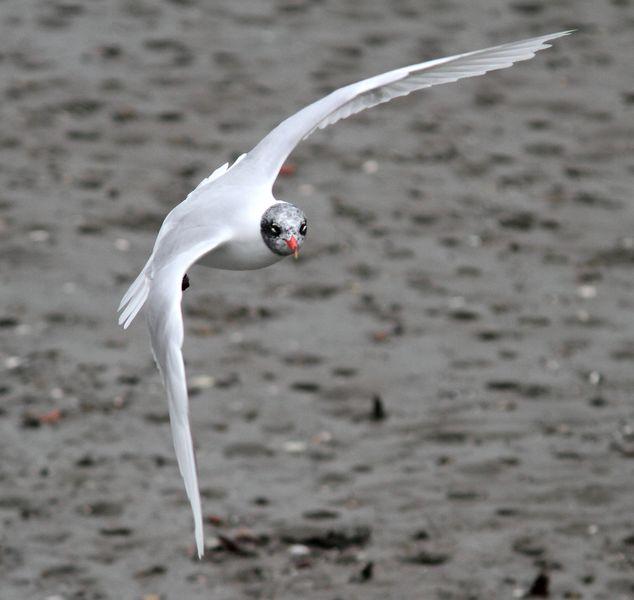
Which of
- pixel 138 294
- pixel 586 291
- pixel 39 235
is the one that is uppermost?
pixel 138 294

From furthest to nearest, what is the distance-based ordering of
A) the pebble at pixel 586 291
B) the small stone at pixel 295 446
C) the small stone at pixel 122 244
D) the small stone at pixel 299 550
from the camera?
the small stone at pixel 122 244 → the pebble at pixel 586 291 → the small stone at pixel 295 446 → the small stone at pixel 299 550

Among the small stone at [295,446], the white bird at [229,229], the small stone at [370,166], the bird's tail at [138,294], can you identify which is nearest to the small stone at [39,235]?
the small stone at [370,166]

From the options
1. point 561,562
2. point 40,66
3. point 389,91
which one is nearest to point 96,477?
point 561,562

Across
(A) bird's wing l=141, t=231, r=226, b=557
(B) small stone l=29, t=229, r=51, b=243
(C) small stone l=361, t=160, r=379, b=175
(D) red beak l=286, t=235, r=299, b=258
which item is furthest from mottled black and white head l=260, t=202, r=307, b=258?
(C) small stone l=361, t=160, r=379, b=175

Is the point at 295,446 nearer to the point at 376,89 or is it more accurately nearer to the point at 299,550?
the point at 299,550

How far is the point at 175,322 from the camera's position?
398cm

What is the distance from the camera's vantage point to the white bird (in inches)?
154

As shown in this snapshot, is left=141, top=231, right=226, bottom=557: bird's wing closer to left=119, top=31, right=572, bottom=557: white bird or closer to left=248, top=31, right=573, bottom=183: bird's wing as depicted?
left=119, top=31, right=572, bottom=557: white bird

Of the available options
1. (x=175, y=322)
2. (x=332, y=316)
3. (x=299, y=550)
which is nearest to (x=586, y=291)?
(x=332, y=316)

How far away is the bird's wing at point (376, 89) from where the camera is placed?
177 inches

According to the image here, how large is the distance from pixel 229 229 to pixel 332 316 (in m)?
4.08

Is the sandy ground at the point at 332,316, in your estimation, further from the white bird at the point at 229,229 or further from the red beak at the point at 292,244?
the red beak at the point at 292,244

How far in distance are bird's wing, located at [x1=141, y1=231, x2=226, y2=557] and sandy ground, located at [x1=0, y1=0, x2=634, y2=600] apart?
248 cm

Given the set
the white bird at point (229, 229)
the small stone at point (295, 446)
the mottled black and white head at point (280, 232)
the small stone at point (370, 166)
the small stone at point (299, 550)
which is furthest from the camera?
the small stone at point (370, 166)
